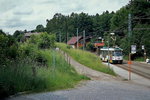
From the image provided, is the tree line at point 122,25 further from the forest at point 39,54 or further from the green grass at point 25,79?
the green grass at point 25,79

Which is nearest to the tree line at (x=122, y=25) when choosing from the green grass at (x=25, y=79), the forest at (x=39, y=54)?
the forest at (x=39, y=54)

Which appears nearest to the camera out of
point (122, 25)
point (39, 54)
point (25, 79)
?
point (25, 79)

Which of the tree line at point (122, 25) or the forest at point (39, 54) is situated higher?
the tree line at point (122, 25)

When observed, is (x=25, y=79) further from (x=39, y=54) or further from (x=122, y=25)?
(x=122, y=25)

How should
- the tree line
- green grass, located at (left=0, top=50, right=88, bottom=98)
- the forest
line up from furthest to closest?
the tree line → the forest → green grass, located at (left=0, top=50, right=88, bottom=98)

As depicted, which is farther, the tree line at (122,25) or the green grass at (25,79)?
the tree line at (122,25)

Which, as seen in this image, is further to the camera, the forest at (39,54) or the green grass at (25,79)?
the forest at (39,54)

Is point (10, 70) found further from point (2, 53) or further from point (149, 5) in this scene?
point (149, 5)

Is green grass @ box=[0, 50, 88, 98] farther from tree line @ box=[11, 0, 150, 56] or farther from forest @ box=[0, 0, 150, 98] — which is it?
tree line @ box=[11, 0, 150, 56]

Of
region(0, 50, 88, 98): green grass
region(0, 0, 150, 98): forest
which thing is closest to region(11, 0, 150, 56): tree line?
region(0, 0, 150, 98): forest

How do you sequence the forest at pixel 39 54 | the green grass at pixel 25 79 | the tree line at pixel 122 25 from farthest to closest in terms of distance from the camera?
the tree line at pixel 122 25, the forest at pixel 39 54, the green grass at pixel 25 79

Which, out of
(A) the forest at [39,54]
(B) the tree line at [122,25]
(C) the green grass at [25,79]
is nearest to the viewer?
(C) the green grass at [25,79]

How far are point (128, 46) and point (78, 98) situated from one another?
161ft

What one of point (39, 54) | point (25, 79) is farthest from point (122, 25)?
point (25, 79)
